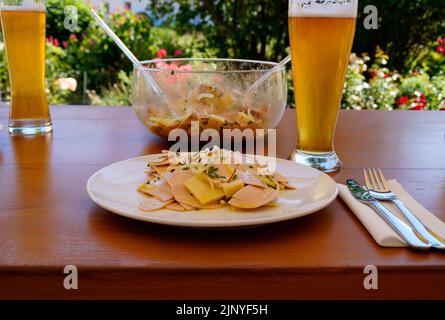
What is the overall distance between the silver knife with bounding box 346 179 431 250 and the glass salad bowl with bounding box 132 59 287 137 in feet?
1.12

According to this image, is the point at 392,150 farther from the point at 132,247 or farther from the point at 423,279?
the point at 132,247

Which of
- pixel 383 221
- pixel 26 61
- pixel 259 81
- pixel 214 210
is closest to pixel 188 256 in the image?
pixel 214 210

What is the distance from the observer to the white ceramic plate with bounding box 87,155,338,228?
1.80 ft

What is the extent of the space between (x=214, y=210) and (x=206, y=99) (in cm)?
47

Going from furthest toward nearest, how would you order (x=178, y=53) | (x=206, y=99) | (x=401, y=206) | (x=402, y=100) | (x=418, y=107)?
(x=178, y=53) → (x=402, y=100) → (x=418, y=107) → (x=206, y=99) → (x=401, y=206)

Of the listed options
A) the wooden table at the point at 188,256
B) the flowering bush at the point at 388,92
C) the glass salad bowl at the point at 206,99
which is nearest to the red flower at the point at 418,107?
the flowering bush at the point at 388,92

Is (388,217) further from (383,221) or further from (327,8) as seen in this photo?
(327,8)

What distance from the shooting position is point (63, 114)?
→ 1457 mm

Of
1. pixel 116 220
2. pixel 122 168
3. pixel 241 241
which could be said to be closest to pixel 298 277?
pixel 241 241

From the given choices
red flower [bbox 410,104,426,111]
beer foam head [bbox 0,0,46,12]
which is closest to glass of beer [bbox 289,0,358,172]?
beer foam head [bbox 0,0,46,12]

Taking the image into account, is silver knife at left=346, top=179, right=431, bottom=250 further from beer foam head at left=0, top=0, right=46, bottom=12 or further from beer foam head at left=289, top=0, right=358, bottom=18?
beer foam head at left=0, top=0, right=46, bottom=12

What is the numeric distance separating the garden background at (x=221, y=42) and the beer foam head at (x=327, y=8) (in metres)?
2.93

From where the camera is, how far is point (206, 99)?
1023 millimetres

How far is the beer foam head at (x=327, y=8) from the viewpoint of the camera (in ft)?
2.66
